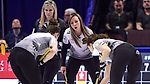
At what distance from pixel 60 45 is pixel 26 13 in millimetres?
3800

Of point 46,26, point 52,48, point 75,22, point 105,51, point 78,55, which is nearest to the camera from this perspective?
point 105,51

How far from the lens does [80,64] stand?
655 centimetres

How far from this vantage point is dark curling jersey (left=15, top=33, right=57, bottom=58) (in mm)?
5707

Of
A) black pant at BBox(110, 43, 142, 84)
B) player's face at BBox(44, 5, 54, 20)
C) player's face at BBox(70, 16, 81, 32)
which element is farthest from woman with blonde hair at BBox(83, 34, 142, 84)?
player's face at BBox(44, 5, 54, 20)

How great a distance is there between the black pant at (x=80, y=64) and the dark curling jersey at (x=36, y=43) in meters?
0.75

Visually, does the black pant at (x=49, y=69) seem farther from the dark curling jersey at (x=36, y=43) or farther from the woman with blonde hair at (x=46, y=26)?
the dark curling jersey at (x=36, y=43)

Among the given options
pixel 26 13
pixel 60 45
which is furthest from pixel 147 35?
pixel 26 13

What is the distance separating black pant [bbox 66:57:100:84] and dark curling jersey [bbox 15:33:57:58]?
753mm

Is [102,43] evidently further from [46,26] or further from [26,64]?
[46,26]

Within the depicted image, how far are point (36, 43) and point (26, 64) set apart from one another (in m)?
0.32

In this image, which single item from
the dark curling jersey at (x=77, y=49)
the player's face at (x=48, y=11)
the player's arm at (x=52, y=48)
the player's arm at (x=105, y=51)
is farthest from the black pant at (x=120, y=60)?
the player's face at (x=48, y=11)

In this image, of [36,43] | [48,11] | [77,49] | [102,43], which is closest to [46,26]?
[48,11]

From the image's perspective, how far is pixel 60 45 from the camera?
23.3 feet

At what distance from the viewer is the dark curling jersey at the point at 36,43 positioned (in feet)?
18.7
